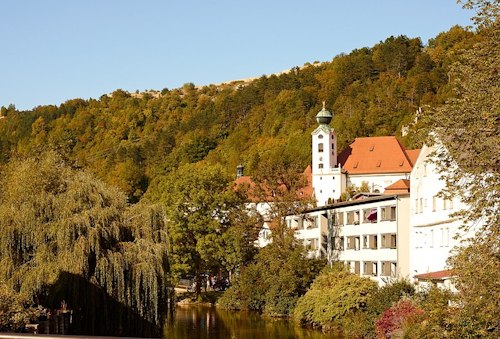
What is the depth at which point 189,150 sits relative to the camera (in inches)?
6211

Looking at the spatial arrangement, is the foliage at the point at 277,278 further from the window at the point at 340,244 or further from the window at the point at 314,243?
the window at the point at 314,243

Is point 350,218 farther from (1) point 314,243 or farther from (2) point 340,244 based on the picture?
(1) point 314,243

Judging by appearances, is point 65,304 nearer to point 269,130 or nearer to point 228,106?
point 269,130

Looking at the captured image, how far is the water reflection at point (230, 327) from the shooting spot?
149ft

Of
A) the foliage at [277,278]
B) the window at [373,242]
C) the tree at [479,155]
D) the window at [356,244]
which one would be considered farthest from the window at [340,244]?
the tree at [479,155]

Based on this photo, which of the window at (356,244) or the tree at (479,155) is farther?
the window at (356,244)

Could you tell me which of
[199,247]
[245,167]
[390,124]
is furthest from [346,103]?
[199,247]

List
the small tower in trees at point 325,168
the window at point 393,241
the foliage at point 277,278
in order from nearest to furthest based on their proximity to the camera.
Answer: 1. the window at point 393,241
2. the foliage at point 277,278
3. the small tower in trees at point 325,168

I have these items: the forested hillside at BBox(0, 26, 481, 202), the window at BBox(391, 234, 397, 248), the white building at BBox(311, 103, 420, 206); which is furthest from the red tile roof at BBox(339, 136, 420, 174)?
the window at BBox(391, 234, 397, 248)

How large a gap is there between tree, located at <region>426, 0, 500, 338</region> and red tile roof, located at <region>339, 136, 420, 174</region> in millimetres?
84308

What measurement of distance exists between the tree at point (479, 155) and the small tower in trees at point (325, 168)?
84.6 m

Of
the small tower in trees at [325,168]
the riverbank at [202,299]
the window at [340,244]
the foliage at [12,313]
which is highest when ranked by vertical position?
Answer: the small tower in trees at [325,168]

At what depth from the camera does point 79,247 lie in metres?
32.3

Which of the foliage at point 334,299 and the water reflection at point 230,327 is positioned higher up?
the foliage at point 334,299
